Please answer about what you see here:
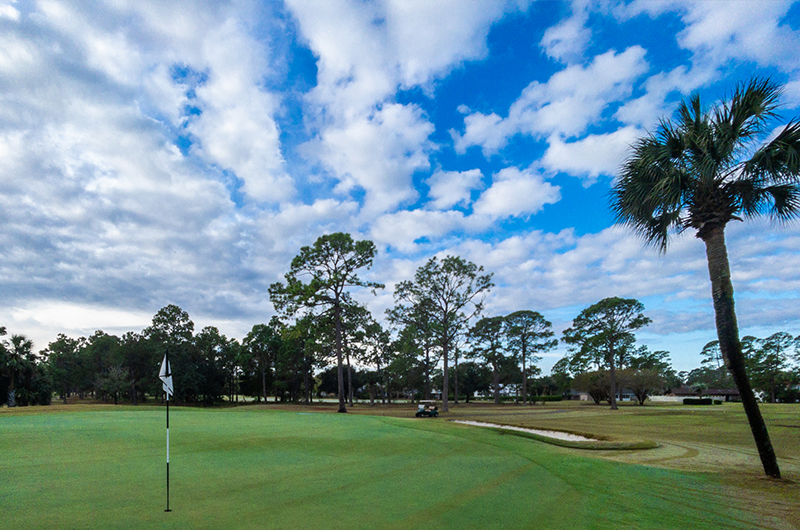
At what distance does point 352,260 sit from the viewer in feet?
126

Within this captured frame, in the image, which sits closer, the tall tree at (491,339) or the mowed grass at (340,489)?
the mowed grass at (340,489)

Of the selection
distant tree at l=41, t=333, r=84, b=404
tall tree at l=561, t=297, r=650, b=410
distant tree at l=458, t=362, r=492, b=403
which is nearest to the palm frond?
tall tree at l=561, t=297, r=650, b=410

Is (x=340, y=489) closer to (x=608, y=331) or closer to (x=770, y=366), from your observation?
(x=608, y=331)

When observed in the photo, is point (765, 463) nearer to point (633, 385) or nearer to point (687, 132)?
point (687, 132)

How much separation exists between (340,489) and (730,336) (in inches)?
404

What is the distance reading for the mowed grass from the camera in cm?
Result: 600

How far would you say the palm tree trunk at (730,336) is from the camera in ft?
32.6

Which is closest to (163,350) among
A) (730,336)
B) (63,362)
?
(63,362)

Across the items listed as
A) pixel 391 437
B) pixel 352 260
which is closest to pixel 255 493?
pixel 391 437

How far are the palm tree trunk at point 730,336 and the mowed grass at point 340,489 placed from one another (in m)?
1.57

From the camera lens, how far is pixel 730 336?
10.2 metres

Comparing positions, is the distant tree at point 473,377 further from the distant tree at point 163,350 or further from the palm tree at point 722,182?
the palm tree at point 722,182

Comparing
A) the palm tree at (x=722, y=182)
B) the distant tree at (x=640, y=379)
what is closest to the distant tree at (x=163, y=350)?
the distant tree at (x=640, y=379)

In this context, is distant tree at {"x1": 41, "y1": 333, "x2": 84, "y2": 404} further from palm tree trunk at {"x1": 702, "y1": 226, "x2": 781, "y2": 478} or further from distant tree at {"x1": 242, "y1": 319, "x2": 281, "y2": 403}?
palm tree trunk at {"x1": 702, "y1": 226, "x2": 781, "y2": 478}
